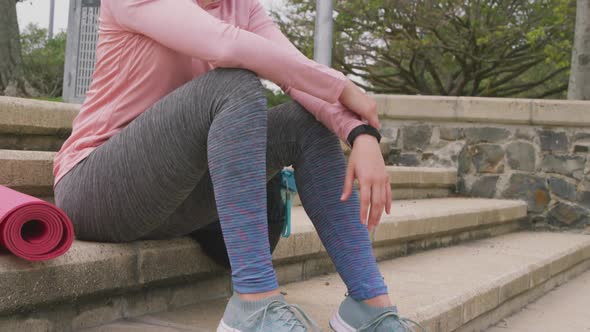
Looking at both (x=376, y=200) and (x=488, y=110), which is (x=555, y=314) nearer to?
(x=376, y=200)

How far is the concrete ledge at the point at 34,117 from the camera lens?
2.45 m

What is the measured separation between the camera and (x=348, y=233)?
1.76 m

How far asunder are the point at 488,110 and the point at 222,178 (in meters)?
3.86

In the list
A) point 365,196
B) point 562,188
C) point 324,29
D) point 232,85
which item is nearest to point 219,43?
point 232,85

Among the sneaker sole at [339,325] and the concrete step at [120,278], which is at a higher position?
the concrete step at [120,278]

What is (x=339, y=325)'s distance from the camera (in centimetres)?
179

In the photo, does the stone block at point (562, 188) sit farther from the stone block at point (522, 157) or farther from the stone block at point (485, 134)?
the stone block at point (485, 134)

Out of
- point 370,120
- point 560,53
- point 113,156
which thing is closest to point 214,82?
point 113,156

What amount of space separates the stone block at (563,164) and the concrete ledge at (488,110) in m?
0.23

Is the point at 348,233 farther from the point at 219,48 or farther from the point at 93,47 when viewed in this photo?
the point at 93,47

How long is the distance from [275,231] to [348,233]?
308mm

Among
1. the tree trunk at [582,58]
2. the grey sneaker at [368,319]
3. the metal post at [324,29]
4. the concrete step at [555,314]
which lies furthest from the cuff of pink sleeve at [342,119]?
the tree trunk at [582,58]

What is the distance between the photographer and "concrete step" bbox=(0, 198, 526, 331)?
1.57m

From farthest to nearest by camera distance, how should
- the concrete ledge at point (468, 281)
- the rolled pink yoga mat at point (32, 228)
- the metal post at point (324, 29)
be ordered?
1. the metal post at point (324, 29)
2. the concrete ledge at point (468, 281)
3. the rolled pink yoga mat at point (32, 228)
